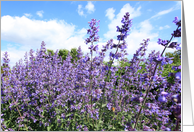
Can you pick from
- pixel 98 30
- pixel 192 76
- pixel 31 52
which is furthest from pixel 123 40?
pixel 31 52

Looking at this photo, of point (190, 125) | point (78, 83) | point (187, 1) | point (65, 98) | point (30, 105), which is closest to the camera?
point (190, 125)

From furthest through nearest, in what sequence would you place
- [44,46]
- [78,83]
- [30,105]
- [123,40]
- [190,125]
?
1. [44,46]
2. [30,105]
3. [78,83]
4. [190,125]
5. [123,40]

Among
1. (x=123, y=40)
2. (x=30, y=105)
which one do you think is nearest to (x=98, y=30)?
(x=123, y=40)

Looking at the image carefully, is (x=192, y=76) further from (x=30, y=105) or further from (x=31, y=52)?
(x=31, y=52)

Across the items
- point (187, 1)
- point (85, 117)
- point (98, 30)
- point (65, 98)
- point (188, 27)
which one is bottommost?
point (85, 117)

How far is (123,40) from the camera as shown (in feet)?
8.68

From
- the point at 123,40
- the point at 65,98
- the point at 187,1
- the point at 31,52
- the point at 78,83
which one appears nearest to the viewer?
the point at 123,40

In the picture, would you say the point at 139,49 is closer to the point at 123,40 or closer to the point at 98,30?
the point at 123,40

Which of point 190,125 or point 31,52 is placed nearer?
point 190,125

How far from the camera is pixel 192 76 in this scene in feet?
9.37

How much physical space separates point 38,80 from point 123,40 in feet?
8.53

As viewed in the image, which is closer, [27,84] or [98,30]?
[98,30]

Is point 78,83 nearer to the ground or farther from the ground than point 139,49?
nearer to the ground

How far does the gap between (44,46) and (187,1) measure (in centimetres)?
425
